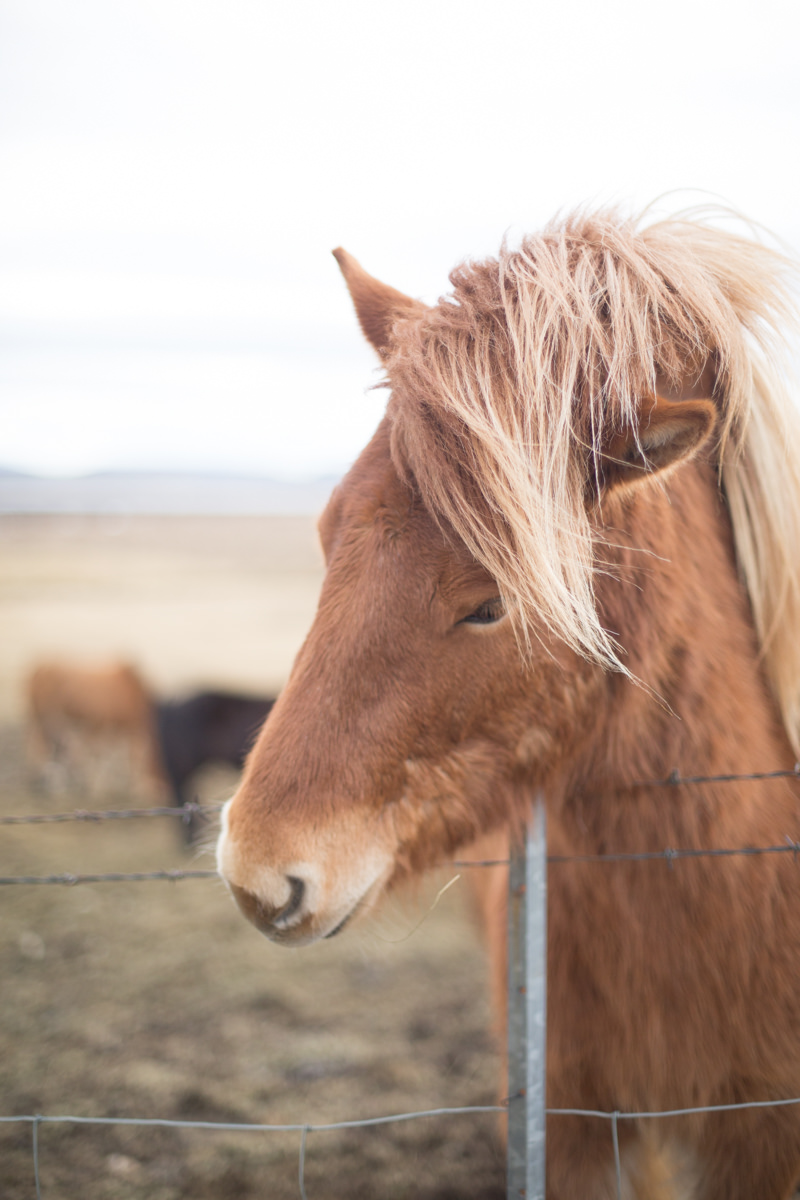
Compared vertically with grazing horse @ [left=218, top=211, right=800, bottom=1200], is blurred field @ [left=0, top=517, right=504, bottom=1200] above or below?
below

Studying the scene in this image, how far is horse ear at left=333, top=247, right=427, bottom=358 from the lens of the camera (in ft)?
5.74

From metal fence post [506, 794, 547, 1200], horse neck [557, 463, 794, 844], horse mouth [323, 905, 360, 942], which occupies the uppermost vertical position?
horse neck [557, 463, 794, 844]

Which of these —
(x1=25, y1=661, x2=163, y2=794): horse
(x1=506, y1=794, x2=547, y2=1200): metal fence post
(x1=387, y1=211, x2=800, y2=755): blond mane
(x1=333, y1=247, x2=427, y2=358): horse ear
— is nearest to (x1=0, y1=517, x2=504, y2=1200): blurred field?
(x1=506, y1=794, x2=547, y2=1200): metal fence post

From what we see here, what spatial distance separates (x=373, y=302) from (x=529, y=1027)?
5.22ft

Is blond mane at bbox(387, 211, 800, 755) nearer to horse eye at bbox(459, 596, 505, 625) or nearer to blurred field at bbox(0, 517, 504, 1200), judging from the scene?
horse eye at bbox(459, 596, 505, 625)

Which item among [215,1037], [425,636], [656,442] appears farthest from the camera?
[215,1037]

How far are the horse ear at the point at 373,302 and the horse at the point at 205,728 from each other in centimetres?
580

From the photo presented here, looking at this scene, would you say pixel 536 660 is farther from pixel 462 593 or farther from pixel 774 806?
pixel 774 806

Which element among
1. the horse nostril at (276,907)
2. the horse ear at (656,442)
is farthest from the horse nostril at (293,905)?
the horse ear at (656,442)

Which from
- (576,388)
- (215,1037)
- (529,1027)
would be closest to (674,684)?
(576,388)

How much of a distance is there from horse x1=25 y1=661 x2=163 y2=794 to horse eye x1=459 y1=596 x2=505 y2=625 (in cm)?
787

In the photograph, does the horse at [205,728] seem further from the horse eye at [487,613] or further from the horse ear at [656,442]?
the horse ear at [656,442]

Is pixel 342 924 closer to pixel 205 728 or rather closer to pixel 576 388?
pixel 576 388

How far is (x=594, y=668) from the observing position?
4.83 ft
